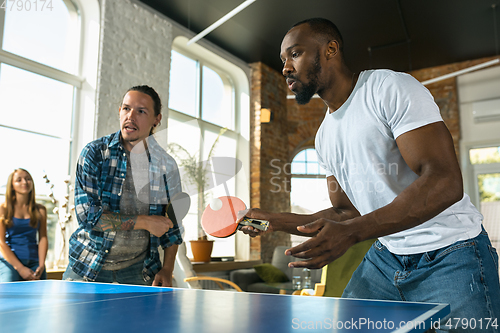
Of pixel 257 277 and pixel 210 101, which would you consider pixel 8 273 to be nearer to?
pixel 257 277

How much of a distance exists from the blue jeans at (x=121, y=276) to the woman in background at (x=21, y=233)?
74.7 inches

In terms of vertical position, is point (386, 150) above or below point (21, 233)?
above

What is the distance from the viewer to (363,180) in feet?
4.67

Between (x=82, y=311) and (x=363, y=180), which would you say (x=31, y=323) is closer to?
(x=82, y=311)

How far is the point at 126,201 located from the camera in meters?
1.89

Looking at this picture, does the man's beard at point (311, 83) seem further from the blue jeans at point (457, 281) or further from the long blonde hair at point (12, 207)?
the long blonde hair at point (12, 207)

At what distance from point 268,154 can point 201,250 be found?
2501 mm

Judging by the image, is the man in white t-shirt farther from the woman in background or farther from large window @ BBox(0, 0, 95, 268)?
large window @ BBox(0, 0, 95, 268)

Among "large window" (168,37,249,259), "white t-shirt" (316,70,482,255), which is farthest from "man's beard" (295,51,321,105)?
"large window" (168,37,249,259)

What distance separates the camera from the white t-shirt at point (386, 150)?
1245 millimetres

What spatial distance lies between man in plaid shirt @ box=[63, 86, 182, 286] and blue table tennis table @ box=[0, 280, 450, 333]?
1.61 ft

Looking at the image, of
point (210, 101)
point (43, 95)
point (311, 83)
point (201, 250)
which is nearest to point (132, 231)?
point (311, 83)

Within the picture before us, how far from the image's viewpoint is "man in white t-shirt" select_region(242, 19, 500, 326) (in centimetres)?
106

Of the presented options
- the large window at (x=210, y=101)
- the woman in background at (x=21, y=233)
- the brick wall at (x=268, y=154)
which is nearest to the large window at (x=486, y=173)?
the brick wall at (x=268, y=154)
